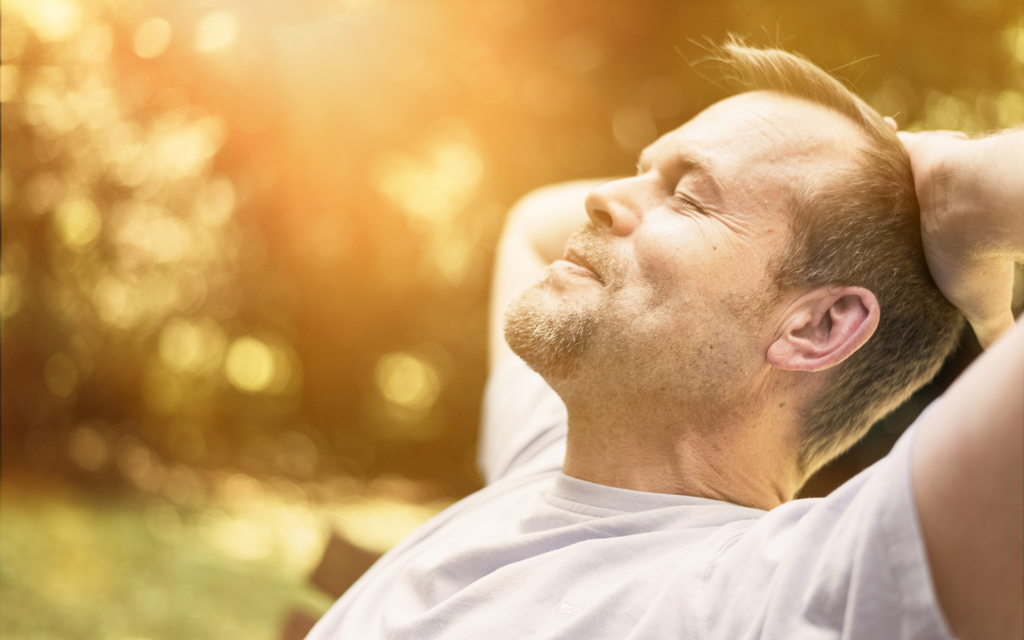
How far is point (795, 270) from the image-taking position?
2.52 feet

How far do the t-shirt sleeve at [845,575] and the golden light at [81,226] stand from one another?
6.23ft

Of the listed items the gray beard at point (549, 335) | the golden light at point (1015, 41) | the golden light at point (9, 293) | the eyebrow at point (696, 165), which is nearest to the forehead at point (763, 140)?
the eyebrow at point (696, 165)

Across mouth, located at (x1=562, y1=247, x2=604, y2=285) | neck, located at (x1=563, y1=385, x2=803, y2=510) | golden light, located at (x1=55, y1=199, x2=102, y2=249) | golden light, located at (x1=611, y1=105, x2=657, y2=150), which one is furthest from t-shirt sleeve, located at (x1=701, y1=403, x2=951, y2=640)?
golden light, located at (x1=55, y1=199, x2=102, y2=249)

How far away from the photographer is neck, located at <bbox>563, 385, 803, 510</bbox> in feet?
2.58

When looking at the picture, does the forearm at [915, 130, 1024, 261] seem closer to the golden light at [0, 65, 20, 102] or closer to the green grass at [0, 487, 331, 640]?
the green grass at [0, 487, 331, 640]

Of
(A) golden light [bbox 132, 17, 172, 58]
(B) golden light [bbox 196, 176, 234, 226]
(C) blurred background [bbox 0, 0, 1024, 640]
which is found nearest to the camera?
(C) blurred background [bbox 0, 0, 1024, 640]

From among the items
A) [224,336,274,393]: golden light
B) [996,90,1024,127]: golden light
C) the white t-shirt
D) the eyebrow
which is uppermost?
the eyebrow

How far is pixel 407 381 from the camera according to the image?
2137 millimetres

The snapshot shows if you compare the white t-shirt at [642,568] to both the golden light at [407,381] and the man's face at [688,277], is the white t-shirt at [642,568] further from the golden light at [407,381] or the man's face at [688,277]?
the golden light at [407,381]

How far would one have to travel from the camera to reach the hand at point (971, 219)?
591mm

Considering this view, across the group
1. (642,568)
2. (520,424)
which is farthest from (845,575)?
(520,424)

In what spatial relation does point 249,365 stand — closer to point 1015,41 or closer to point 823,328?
point 823,328

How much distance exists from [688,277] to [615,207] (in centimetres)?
13

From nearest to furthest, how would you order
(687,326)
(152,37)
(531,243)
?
(687,326) → (531,243) → (152,37)
